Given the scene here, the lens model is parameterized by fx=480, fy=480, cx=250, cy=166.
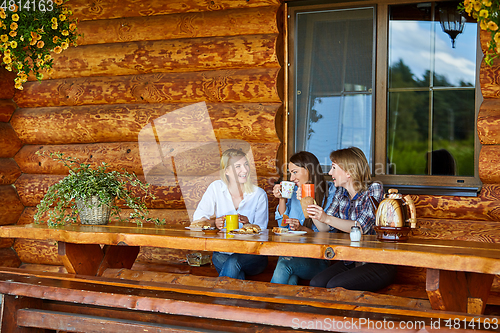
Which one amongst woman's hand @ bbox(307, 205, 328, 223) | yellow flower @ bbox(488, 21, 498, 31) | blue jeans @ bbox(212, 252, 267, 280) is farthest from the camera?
blue jeans @ bbox(212, 252, 267, 280)

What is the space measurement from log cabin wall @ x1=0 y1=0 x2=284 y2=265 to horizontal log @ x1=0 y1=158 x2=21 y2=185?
0.04 feet

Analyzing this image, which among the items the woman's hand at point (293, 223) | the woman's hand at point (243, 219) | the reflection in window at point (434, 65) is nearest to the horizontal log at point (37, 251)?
the woman's hand at point (243, 219)

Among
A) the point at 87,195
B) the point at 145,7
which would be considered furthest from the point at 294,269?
the point at 145,7

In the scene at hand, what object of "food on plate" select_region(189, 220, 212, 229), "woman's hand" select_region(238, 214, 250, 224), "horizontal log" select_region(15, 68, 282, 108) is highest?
"horizontal log" select_region(15, 68, 282, 108)

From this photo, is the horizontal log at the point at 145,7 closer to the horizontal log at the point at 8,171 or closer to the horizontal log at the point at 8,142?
the horizontal log at the point at 8,142

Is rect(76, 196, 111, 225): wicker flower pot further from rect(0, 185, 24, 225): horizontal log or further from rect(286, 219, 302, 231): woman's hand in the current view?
rect(0, 185, 24, 225): horizontal log

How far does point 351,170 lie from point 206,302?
4.95 feet

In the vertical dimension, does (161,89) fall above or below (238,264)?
above

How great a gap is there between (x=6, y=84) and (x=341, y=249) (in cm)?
437

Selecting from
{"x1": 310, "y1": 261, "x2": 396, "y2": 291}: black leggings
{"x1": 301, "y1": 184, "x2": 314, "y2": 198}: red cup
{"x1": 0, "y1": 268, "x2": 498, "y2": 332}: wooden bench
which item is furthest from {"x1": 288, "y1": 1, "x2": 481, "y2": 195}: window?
{"x1": 0, "y1": 268, "x2": 498, "y2": 332}: wooden bench

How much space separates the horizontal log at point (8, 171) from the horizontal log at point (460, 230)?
4.23 meters

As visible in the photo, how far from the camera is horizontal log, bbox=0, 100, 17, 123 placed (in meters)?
5.23

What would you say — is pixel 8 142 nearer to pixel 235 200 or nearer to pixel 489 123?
pixel 235 200

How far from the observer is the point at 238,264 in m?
3.64
